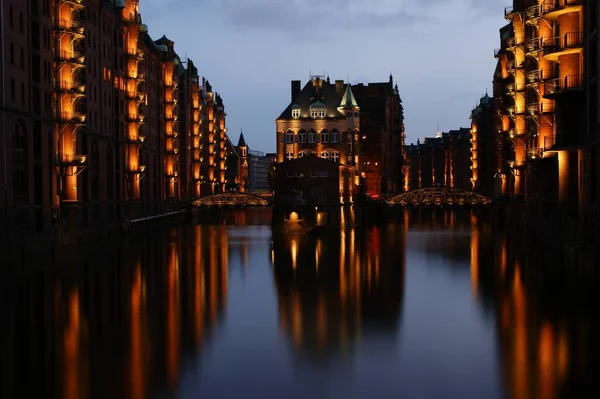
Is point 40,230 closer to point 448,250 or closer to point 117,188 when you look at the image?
point 117,188

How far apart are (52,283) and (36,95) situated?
22078 mm

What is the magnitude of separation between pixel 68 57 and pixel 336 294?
38220 millimetres

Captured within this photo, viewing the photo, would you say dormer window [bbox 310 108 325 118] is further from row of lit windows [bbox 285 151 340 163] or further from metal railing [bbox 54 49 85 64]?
metal railing [bbox 54 49 85 64]

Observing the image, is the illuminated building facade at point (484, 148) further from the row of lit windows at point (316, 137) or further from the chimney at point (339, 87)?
the row of lit windows at point (316, 137)

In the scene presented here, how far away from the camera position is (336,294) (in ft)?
137

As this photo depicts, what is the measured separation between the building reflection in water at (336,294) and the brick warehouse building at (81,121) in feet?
59.5

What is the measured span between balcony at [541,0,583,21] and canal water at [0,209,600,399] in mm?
15525

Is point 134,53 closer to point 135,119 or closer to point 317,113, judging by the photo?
point 135,119

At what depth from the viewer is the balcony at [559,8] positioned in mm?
49375

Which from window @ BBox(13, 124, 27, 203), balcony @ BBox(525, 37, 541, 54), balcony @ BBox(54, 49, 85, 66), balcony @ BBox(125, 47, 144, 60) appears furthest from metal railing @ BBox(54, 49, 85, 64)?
balcony @ BBox(525, 37, 541, 54)

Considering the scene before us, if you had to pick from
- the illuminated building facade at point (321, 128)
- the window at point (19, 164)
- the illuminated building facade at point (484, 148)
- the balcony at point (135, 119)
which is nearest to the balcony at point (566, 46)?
the window at point (19, 164)

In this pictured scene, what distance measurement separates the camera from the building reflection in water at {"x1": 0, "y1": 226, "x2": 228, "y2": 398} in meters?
23.8

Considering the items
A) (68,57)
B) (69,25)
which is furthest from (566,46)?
(69,25)

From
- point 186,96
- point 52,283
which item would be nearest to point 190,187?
point 186,96
